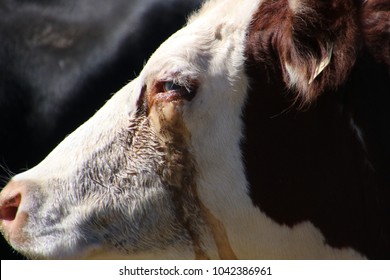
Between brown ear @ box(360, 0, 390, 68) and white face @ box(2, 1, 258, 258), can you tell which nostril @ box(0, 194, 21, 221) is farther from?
brown ear @ box(360, 0, 390, 68)

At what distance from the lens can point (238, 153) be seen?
9.34 feet

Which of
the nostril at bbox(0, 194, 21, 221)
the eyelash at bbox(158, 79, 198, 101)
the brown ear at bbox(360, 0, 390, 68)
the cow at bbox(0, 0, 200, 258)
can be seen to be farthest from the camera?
the cow at bbox(0, 0, 200, 258)

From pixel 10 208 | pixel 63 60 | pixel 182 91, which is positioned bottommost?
pixel 63 60

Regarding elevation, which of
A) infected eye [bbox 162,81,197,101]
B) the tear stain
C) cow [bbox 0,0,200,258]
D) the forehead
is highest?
the forehead

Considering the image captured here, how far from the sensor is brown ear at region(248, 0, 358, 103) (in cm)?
270

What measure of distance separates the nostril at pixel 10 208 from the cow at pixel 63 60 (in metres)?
1.64

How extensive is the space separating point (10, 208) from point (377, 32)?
1.27 meters

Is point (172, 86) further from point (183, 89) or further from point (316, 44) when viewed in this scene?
point (316, 44)

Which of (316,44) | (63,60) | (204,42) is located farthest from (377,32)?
(63,60)

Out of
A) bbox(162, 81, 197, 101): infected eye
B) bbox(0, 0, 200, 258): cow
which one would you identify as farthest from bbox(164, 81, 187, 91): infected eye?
bbox(0, 0, 200, 258): cow

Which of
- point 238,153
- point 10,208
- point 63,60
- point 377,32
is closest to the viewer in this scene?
point 377,32

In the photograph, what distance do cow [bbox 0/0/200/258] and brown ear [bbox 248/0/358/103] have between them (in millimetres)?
2116

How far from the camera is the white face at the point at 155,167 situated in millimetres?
2859
